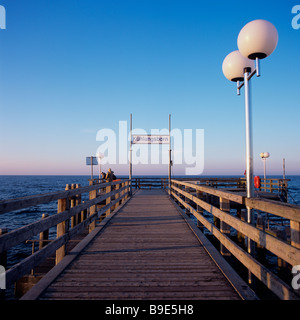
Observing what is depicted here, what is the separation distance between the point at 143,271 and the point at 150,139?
489 inches

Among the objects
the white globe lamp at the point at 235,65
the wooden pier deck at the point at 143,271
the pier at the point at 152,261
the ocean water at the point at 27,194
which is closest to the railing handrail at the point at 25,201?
the pier at the point at 152,261

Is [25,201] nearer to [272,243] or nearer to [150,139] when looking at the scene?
[272,243]

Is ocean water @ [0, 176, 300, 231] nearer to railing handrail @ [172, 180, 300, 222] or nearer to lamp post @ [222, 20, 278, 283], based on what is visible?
lamp post @ [222, 20, 278, 283]

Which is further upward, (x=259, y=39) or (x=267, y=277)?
(x=259, y=39)

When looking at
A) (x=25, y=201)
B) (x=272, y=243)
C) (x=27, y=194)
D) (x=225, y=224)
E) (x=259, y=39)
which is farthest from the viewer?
(x=27, y=194)

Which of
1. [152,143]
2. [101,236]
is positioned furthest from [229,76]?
[152,143]

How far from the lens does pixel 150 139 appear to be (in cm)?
1534

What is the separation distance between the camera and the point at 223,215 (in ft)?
12.0

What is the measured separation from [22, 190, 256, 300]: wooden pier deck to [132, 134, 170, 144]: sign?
10157 mm

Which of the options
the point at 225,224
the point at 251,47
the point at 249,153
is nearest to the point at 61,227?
the point at 225,224

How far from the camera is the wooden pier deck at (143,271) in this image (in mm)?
2656

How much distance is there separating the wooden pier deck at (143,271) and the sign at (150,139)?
400 inches

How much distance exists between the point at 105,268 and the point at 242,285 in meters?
1.91

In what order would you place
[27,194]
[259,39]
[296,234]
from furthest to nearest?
[27,194] → [259,39] → [296,234]
